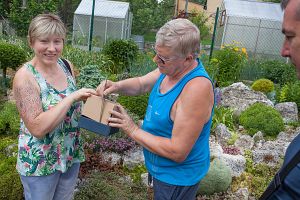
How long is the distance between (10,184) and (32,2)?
11.6 meters

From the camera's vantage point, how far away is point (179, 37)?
187cm

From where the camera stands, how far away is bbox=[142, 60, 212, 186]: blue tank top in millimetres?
1978

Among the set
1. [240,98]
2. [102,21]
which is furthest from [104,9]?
[240,98]

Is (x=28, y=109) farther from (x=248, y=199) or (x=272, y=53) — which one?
(x=272, y=53)

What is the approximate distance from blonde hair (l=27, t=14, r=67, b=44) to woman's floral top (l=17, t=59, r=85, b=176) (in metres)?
0.21

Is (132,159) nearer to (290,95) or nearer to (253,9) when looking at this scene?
(290,95)

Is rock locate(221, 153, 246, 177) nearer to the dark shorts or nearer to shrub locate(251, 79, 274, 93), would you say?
the dark shorts

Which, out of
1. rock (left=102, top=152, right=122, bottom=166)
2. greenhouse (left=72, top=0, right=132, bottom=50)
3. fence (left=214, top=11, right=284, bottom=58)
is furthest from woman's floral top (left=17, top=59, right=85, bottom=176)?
fence (left=214, top=11, right=284, bottom=58)

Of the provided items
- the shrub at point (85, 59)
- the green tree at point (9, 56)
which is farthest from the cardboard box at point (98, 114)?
the green tree at point (9, 56)

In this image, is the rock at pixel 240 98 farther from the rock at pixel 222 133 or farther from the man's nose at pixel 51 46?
the man's nose at pixel 51 46

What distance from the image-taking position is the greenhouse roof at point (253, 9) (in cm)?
1602

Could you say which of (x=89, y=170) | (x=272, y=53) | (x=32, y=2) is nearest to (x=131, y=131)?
(x=89, y=170)

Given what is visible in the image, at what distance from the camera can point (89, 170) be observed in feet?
12.8

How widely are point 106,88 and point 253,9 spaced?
16.0 meters
